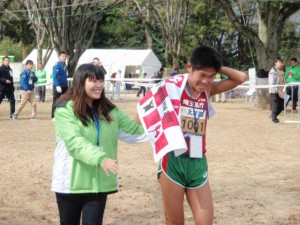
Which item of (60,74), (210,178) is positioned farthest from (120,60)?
(210,178)

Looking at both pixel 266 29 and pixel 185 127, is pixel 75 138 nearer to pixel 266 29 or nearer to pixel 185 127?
pixel 185 127

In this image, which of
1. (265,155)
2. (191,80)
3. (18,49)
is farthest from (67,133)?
(18,49)

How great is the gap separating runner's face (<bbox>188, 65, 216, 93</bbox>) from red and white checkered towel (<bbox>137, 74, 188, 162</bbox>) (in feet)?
0.25

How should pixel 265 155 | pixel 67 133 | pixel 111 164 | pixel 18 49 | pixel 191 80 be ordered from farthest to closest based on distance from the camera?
pixel 18 49
pixel 265 155
pixel 191 80
pixel 67 133
pixel 111 164

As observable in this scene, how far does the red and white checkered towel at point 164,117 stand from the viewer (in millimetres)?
4684

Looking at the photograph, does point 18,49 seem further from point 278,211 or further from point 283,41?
point 278,211

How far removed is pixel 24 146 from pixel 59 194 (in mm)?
8667

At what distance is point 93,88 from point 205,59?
830 mm

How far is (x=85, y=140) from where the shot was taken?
173 inches

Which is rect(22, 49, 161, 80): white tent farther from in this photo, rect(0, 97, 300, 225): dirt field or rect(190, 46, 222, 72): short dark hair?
rect(190, 46, 222, 72): short dark hair

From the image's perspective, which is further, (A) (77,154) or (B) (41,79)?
(B) (41,79)

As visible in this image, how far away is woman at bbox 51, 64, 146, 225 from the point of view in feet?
14.7

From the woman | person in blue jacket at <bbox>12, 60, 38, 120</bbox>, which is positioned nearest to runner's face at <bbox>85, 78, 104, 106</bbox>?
the woman

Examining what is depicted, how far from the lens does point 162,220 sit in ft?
23.2
